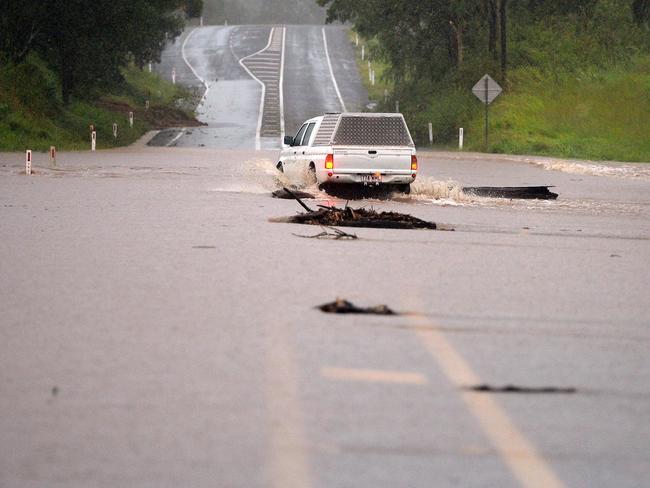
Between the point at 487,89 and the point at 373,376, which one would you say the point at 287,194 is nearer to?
the point at 373,376

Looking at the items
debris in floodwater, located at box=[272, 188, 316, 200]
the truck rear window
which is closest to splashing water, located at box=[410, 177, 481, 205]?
the truck rear window

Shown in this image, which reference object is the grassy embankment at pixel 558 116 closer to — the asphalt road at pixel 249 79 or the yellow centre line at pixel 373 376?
the asphalt road at pixel 249 79

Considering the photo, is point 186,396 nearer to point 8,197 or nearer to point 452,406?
point 452,406

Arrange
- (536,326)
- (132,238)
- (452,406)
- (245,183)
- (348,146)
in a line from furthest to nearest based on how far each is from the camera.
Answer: (245,183)
(348,146)
(132,238)
(536,326)
(452,406)

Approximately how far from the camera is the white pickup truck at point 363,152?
25.4 meters

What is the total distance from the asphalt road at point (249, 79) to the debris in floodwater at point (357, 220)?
35649 mm

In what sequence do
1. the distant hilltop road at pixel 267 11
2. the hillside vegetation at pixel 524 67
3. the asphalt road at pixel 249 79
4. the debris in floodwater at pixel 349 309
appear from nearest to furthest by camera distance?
the debris in floodwater at pixel 349 309, the hillside vegetation at pixel 524 67, the asphalt road at pixel 249 79, the distant hilltop road at pixel 267 11

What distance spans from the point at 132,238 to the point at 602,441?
389 inches

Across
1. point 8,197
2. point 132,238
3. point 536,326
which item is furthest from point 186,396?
point 8,197

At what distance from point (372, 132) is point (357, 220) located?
7.46 meters

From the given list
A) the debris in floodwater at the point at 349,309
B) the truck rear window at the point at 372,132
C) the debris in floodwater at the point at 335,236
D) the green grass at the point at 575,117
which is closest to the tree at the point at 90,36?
the green grass at the point at 575,117

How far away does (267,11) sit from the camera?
17050cm

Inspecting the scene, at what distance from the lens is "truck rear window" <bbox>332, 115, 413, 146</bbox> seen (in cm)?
2578

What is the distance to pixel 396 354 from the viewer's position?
855 centimetres
